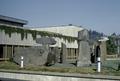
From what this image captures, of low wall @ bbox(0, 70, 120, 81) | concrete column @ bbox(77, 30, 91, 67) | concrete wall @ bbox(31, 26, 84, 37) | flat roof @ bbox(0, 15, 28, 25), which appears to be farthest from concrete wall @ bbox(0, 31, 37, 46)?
concrete wall @ bbox(31, 26, 84, 37)

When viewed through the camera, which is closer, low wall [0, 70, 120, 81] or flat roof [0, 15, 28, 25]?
low wall [0, 70, 120, 81]

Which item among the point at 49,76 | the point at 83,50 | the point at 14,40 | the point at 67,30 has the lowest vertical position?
the point at 49,76

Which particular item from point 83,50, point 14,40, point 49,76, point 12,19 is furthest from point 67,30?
point 49,76

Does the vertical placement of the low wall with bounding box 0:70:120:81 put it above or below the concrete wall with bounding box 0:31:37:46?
below

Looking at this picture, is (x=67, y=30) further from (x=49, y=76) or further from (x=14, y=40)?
(x=49, y=76)

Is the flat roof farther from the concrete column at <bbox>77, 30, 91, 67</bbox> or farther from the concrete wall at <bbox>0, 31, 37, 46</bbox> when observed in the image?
the concrete column at <bbox>77, 30, 91, 67</bbox>

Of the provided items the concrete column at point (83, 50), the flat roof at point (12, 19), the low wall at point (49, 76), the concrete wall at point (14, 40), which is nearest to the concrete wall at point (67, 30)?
the flat roof at point (12, 19)

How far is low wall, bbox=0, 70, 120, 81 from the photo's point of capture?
13.7m

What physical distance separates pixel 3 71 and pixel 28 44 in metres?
20.9

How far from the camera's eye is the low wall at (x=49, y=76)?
44.8 ft

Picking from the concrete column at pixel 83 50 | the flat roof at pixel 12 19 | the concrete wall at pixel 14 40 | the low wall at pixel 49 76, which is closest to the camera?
the low wall at pixel 49 76

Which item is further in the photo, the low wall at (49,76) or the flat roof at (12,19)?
the flat roof at (12,19)

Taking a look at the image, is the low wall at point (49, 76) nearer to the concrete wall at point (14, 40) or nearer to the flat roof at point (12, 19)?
the concrete wall at point (14, 40)

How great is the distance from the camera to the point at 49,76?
49.4ft
